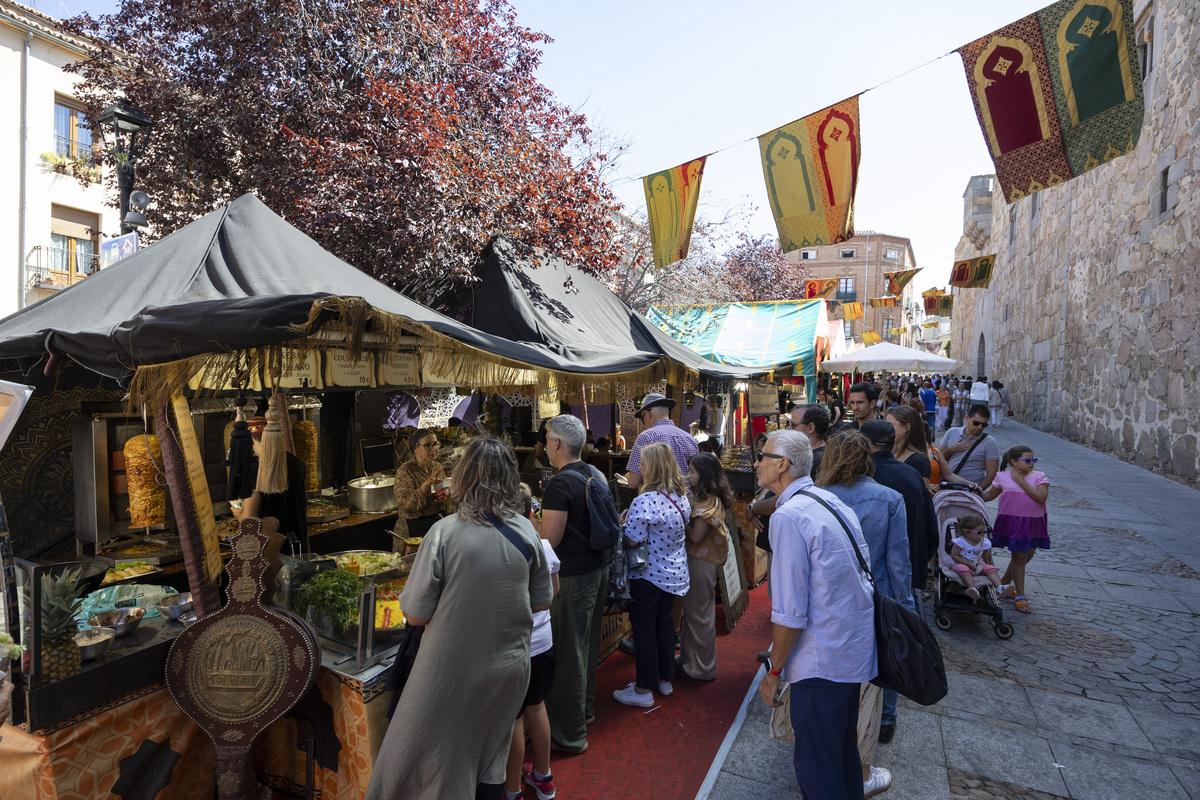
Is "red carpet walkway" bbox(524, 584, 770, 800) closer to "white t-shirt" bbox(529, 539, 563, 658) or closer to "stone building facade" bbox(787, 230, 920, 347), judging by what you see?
"white t-shirt" bbox(529, 539, 563, 658)

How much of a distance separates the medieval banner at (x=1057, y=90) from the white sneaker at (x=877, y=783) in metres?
5.28

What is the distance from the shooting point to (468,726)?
2.43 metres

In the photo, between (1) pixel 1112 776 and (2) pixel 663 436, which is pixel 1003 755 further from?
(2) pixel 663 436

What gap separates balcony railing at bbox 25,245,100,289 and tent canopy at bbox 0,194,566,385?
47.5 feet

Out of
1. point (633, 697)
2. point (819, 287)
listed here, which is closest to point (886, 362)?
point (819, 287)

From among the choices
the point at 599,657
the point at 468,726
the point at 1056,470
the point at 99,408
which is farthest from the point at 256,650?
the point at 1056,470

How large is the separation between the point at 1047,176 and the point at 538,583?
6297 millimetres

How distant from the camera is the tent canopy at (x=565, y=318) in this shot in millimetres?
5949

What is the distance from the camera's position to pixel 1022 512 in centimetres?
546

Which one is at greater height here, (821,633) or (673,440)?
(673,440)

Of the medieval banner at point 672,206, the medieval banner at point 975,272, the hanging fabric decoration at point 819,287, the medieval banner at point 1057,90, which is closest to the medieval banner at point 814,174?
the medieval banner at point 672,206

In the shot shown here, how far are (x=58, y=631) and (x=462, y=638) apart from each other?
1.72 meters

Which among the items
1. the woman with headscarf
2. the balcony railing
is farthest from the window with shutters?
the woman with headscarf

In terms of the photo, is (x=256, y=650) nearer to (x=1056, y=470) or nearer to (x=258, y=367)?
(x=258, y=367)
